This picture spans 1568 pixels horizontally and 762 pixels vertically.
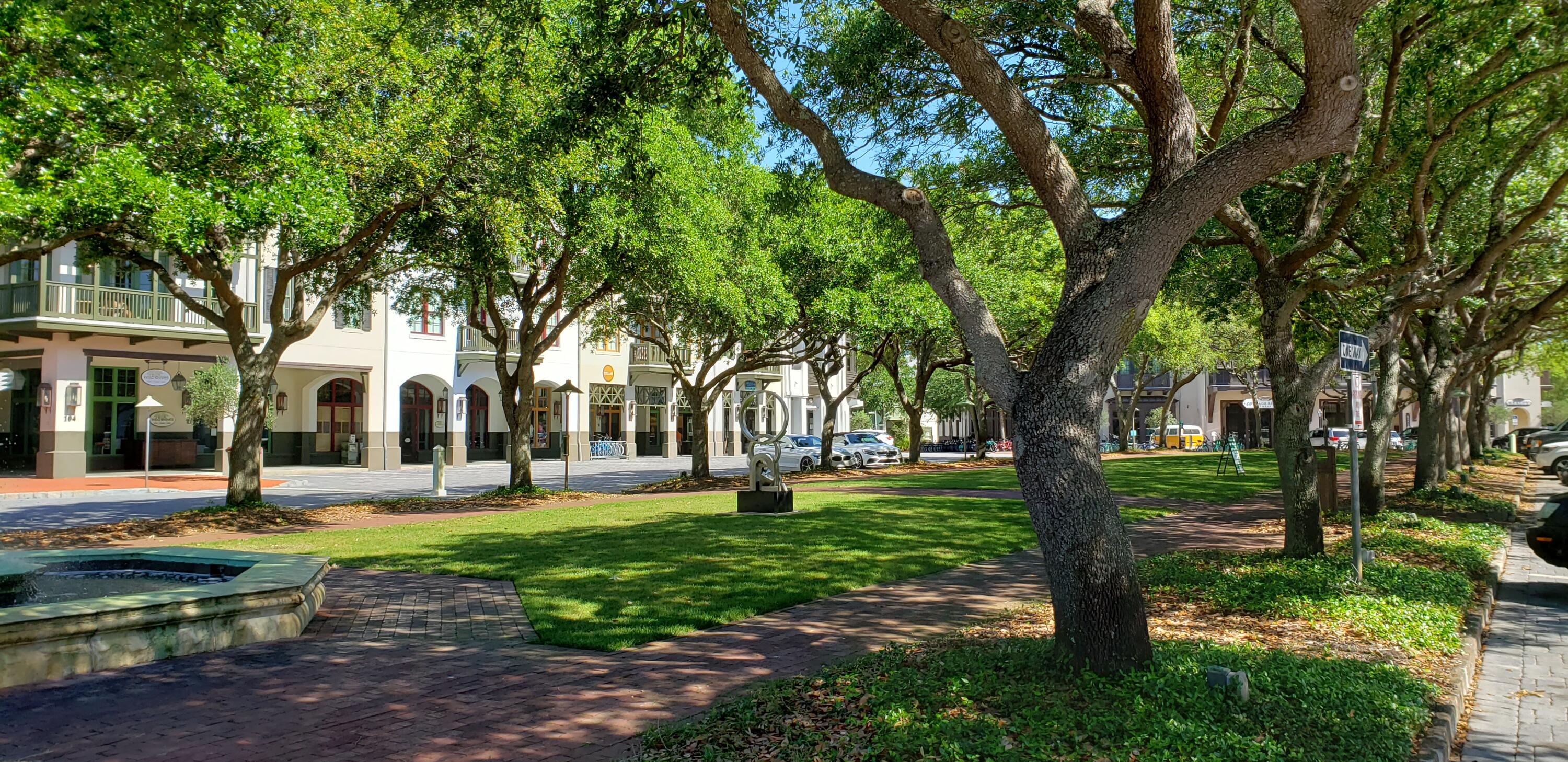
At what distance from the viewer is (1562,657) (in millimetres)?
7254

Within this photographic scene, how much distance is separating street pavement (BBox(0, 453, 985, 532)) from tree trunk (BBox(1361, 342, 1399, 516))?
56.6 ft

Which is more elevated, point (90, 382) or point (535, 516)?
point (90, 382)

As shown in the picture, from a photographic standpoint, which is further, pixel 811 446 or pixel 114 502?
pixel 811 446

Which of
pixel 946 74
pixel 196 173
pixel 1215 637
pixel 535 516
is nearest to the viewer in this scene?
pixel 1215 637

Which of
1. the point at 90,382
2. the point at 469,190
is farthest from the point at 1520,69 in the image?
the point at 90,382

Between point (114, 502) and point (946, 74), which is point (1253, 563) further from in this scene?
point (114, 502)

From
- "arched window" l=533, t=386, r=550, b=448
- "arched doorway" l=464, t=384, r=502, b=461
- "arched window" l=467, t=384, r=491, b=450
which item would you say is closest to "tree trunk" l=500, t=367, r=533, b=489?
"arched doorway" l=464, t=384, r=502, b=461

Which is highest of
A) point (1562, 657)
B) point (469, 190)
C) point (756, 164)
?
point (756, 164)

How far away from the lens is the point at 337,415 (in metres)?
37.6

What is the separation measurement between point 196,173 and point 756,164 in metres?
15.1

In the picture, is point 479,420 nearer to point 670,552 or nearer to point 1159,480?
point 1159,480

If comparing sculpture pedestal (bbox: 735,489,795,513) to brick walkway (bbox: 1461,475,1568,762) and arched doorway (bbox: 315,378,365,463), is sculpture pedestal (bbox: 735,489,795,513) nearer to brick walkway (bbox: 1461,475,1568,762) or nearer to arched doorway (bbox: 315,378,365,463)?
brick walkway (bbox: 1461,475,1568,762)

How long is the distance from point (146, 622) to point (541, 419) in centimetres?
3938

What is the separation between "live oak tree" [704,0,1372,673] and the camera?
514 centimetres
